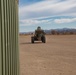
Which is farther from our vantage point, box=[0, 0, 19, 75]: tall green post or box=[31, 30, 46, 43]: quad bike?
box=[31, 30, 46, 43]: quad bike

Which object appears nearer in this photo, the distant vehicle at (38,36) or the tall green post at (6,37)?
the tall green post at (6,37)

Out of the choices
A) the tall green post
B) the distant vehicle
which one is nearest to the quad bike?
the distant vehicle

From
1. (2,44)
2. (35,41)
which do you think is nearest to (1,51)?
(2,44)

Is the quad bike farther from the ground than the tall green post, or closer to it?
closer to it

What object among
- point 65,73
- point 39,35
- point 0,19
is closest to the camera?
point 0,19

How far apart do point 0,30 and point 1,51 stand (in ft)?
1.03

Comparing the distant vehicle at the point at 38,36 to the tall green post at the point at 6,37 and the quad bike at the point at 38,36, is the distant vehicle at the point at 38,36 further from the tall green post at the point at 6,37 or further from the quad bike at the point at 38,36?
the tall green post at the point at 6,37

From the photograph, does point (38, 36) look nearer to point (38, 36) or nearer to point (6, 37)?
point (38, 36)

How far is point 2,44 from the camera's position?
3.72 m

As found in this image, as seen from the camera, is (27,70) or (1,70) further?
(27,70)

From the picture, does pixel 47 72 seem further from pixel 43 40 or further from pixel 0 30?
pixel 43 40

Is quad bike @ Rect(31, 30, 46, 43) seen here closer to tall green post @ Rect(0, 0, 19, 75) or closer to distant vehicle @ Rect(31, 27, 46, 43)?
distant vehicle @ Rect(31, 27, 46, 43)

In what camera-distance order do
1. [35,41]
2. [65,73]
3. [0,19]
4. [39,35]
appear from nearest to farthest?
[0,19] → [65,73] → [39,35] → [35,41]

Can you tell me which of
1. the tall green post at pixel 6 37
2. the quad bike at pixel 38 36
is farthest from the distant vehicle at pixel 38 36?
the tall green post at pixel 6 37
